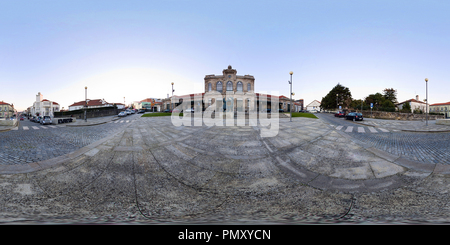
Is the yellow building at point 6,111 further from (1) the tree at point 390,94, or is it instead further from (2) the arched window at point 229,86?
(1) the tree at point 390,94

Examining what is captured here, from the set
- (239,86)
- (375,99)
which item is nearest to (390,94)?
(375,99)

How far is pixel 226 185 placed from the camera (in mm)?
4059

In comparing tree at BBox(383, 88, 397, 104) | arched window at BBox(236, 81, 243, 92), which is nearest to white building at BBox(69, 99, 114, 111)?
arched window at BBox(236, 81, 243, 92)

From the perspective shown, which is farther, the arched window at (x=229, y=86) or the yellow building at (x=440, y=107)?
the yellow building at (x=440, y=107)

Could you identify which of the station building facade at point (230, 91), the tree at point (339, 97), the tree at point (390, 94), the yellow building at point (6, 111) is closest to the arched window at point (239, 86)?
the station building facade at point (230, 91)

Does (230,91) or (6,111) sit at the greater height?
(230,91)

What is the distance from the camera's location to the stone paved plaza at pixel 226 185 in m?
3.03

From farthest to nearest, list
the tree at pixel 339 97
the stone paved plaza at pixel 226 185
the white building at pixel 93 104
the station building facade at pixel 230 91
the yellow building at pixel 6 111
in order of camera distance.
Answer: the white building at pixel 93 104 < the tree at pixel 339 97 < the station building facade at pixel 230 91 < the yellow building at pixel 6 111 < the stone paved plaza at pixel 226 185

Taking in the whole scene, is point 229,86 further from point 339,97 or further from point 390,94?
point 390,94

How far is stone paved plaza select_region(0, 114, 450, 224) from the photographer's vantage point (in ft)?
9.93

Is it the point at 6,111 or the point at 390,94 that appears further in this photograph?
the point at 390,94

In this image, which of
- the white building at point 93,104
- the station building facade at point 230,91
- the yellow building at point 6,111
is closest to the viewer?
the yellow building at point 6,111

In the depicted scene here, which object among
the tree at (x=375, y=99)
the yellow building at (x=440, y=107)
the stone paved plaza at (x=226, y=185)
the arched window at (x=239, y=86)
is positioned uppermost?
the arched window at (x=239, y=86)

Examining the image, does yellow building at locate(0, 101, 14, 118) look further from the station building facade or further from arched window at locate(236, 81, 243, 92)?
arched window at locate(236, 81, 243, 92)
